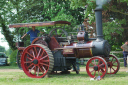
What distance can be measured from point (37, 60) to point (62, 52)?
1.12 metres

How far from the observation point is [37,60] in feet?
34.8

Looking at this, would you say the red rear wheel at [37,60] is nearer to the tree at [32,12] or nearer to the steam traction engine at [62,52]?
the steam traction engine at [62,52]

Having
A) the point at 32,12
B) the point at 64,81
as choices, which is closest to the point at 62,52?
the point at 64,81

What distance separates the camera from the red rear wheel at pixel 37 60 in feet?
34.0

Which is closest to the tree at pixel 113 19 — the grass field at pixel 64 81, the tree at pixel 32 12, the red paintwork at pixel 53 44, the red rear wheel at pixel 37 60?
the tree at pixel 32 12

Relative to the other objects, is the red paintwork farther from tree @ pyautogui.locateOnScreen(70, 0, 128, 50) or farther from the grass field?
tree @ pyautogui.locateOnScreen(70, 0, 128, 50)

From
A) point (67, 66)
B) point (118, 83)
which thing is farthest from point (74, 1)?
point (118, 83)

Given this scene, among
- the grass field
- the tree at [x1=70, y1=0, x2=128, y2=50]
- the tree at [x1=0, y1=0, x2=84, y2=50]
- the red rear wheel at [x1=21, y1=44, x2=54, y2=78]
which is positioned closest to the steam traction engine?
the red rear wheel at [x1=21, y1=44, x2=54, y2=78]

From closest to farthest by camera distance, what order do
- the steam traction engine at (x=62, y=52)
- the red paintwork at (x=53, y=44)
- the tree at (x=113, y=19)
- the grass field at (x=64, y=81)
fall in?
the grass field at (x=64, y=81) < the steam traction engine at (x=62, y=52) < the red paintwork at (x=53, y=44) < the tree at (x=113, y=19)

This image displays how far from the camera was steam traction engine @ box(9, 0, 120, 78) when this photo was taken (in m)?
10.0

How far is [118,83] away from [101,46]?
8.11ft

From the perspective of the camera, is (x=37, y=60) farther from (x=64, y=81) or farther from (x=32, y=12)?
(x=32, y=12)

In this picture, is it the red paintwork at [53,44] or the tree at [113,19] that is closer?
the red paintwork at [53,44]

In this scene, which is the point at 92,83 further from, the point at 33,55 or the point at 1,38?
the point at 1,38
